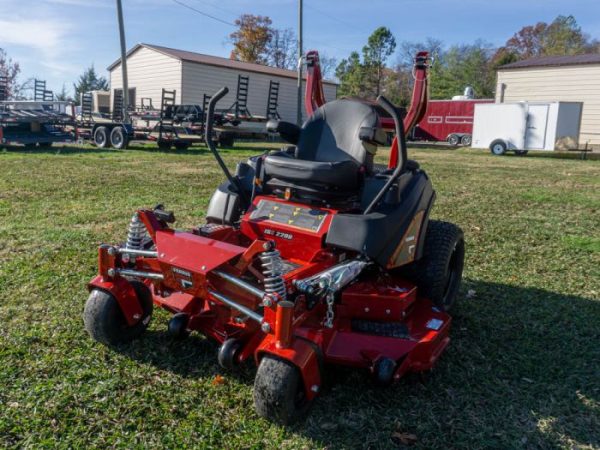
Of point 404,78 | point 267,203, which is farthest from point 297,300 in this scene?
point 404,78

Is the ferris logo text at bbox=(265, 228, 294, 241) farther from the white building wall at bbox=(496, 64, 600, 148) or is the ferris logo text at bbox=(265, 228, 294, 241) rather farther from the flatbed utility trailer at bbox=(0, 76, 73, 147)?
the white building wall at bbox=(496, 64, 600, 148)

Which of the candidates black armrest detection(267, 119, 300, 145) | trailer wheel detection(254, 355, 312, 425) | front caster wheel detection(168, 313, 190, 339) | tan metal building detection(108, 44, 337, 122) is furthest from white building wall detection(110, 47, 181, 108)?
trailer wheel detection(254, 355, 312, 425)

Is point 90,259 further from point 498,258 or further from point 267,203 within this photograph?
point 498,258

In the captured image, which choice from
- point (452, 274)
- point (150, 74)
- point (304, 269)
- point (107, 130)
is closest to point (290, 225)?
point (304, 269)

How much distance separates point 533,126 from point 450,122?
7403mm

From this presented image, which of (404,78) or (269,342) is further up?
(404,78)

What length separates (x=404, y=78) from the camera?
51750 mm

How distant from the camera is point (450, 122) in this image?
29.5 m

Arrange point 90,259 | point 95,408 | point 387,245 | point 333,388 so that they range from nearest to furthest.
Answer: point 95,408 < point 333,388 < point 387,245 < point 90,259

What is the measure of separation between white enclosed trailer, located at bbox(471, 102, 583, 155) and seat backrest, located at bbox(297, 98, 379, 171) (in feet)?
67.0

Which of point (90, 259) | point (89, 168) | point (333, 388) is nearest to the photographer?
point (333, 388)

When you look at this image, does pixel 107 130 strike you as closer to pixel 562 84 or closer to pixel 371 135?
pixel 371 135

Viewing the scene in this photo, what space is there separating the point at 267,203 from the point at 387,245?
869 mm

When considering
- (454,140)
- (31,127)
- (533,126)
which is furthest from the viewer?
(454,140)
